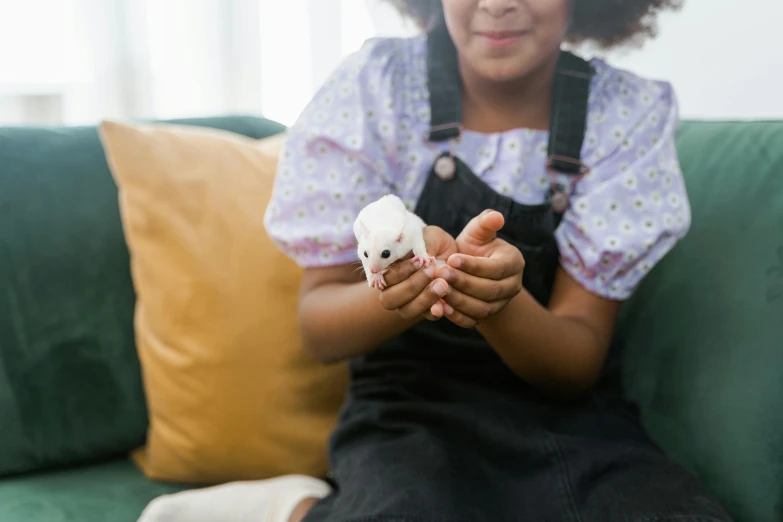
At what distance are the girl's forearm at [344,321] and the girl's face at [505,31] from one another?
0.54ft

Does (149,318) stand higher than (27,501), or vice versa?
(149,318)

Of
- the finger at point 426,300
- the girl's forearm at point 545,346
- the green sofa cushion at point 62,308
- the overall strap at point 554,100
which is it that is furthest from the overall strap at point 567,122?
the green sofa cushion at point 62,308

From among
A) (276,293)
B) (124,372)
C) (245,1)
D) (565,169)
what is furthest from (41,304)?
(565,169)

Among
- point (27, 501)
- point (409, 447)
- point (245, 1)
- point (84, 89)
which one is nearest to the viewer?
point (409, 447)

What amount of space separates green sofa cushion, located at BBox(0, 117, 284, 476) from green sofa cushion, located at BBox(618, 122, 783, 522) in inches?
18.4

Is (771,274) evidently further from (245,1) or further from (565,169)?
(245,1)

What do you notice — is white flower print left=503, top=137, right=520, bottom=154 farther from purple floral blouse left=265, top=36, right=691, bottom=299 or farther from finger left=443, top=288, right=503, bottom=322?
finger left=443, top=288, right=503, bottom=322

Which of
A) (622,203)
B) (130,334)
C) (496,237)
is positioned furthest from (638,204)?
(130,334)

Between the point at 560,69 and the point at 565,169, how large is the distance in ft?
0.24

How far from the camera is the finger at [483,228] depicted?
1.23 feet

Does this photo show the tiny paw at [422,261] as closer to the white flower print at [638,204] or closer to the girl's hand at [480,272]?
the girl's hand at [480,272]

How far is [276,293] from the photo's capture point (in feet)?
2.09

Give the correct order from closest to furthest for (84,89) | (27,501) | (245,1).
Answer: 1. (27,501)
2. (245,1)
3. (84,89)

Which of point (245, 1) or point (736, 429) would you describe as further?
point (245, 1)
